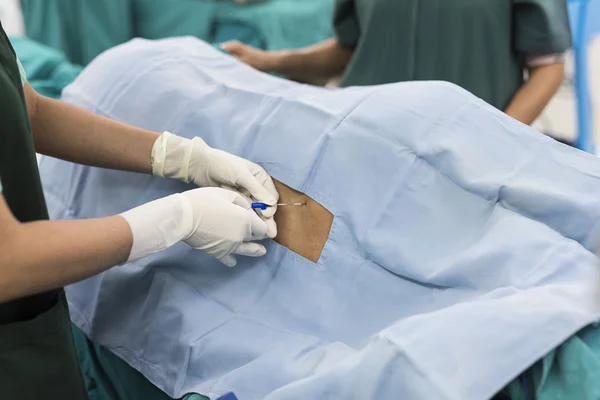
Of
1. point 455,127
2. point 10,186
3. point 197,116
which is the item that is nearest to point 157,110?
point 197,116

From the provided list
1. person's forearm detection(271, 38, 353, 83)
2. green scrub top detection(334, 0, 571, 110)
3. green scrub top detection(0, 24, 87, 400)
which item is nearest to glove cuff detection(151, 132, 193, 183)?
green scrub top detection(0, 24, 87, 400)

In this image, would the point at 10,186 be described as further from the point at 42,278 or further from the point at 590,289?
the point at 590,289

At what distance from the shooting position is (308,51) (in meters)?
2.03

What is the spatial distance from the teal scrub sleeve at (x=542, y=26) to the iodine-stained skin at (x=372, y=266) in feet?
1.88

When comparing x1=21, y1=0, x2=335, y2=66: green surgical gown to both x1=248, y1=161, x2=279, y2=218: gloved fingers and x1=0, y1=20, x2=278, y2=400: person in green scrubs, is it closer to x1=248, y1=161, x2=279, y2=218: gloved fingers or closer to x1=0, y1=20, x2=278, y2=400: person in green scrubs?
x1=0, y1=20, x2=278, y2=400: person in green scrubs

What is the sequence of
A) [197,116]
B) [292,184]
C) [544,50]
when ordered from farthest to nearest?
[544,50]
[197,116]
[292,184]

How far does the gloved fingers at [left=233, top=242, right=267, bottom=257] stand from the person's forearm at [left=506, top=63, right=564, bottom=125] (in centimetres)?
87

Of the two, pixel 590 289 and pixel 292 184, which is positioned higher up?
pixel 590 289

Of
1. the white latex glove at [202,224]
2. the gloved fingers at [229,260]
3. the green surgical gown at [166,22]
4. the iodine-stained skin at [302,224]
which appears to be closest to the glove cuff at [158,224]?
the white latex glove at [202,224]

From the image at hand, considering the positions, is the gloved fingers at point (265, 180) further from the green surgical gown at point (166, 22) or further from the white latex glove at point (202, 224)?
the green surgical gown at point (166, 22)

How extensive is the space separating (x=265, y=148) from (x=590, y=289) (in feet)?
2.06

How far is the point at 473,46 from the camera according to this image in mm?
1632

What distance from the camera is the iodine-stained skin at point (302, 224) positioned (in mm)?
1104

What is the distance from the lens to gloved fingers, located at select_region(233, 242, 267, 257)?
1.10 m
